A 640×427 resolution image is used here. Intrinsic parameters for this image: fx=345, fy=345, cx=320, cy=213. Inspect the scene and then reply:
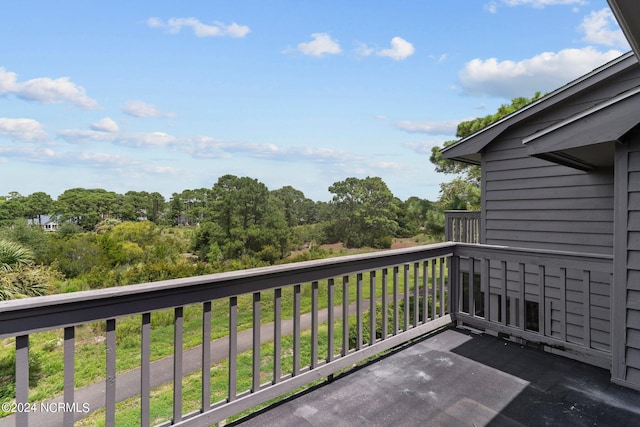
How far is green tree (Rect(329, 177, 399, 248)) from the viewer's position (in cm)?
2409

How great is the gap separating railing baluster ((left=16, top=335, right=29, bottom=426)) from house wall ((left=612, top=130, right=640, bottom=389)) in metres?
3.24

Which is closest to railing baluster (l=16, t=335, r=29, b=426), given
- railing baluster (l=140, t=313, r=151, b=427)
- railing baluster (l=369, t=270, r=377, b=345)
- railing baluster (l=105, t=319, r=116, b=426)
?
railing baluster (l=105, t=319, r=116, b=426)

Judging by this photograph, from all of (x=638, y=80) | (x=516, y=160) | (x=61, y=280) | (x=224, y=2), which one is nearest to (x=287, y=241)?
(x=61, y=280)

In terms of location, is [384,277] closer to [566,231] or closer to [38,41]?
[566,231]

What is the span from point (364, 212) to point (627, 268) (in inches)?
894

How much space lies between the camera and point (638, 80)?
166 inches

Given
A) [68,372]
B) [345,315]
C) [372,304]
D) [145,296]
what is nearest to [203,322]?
[145,296]

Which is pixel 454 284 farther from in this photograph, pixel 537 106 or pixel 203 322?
pixel 537 106

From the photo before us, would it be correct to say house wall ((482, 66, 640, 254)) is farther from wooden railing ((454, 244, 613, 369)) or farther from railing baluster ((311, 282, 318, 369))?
railing baluster ((311, 282, 318, 369))

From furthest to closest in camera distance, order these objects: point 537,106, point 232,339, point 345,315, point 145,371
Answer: point 537,106, point 345,315, point 232,339, point 145,371

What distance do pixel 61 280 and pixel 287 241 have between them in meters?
11.1

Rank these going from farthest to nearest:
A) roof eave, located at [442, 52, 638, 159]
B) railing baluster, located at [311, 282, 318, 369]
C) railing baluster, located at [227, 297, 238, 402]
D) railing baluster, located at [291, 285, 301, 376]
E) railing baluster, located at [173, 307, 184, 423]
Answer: roof eave, located at [442, 52, 638, 159], railing baluster, located at [311, 282, 318, 369], railing baluster, located at [291, 285, 301, 376], railing baluster, located at [227, 297, 238, 402], railing baluster, located at [173, 307, 184, 423]

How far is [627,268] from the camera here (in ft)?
7.45

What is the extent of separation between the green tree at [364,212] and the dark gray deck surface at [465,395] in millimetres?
20363
